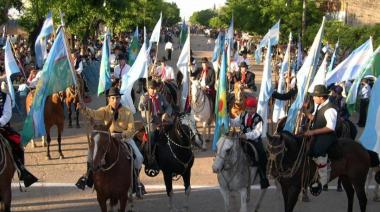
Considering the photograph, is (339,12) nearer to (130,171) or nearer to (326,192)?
(326,192)

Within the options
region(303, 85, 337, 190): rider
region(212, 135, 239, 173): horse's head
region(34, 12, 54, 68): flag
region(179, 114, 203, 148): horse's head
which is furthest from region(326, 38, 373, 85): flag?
region(34, 12, 54, 68): flag

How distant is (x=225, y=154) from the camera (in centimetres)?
935

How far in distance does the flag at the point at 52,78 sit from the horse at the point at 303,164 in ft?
13.1

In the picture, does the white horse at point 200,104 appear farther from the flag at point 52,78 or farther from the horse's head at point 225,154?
the horse's head at point 225,154

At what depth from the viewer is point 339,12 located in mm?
57125

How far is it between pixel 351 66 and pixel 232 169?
20.3ft

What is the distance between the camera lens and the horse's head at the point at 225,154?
9.26 metres

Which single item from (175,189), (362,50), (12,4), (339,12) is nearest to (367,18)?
(339,12)

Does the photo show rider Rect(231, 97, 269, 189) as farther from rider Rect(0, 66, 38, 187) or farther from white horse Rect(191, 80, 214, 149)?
white horse Rect(191, 80, 214, 149)

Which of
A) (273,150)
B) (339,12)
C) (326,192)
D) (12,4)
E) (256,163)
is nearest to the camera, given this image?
(273,150)

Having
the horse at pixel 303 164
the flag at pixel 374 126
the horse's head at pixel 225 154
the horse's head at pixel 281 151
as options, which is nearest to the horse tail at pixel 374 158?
the horse at pixel 303 164

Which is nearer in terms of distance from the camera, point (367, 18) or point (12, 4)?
point (12, 4)

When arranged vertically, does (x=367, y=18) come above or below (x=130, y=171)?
above

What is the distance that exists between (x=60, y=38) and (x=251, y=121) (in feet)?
12.7
